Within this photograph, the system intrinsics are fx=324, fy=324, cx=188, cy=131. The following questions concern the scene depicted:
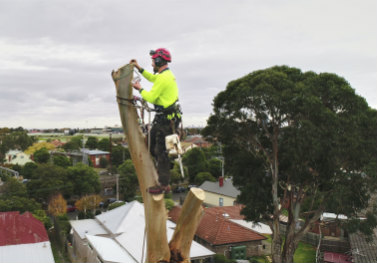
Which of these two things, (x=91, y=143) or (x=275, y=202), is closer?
(x=275, y=202)

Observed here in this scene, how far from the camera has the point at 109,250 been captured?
19109mm

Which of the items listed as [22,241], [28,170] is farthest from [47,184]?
[22,241]

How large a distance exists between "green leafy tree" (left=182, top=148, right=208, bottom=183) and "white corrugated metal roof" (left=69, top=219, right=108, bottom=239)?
27.5 meters

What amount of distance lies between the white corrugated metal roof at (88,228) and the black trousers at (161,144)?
63.5ft

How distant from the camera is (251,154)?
19828mm

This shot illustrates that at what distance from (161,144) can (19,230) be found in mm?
19863

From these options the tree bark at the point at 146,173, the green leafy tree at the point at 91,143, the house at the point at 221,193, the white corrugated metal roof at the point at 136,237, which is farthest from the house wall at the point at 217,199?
the green leafy tree at the point at 91,143

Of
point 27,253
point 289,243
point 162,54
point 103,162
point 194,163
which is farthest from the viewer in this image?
point 103,162

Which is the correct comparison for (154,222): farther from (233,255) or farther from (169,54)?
(233,255)

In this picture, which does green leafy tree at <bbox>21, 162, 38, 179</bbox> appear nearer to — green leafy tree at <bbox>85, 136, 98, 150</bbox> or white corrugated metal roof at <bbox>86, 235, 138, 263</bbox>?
white corrugated metal roof at <bbox>86, 235, 138, 263</bbox>

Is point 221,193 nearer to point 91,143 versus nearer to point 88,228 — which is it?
point 88,228

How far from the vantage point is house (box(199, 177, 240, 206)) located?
131 feet

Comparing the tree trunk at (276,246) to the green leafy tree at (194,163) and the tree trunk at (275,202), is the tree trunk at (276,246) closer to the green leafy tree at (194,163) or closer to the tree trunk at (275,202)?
the tree trunk at (275,202)

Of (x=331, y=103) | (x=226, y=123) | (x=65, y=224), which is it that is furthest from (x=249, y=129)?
(x=65, y=224)
